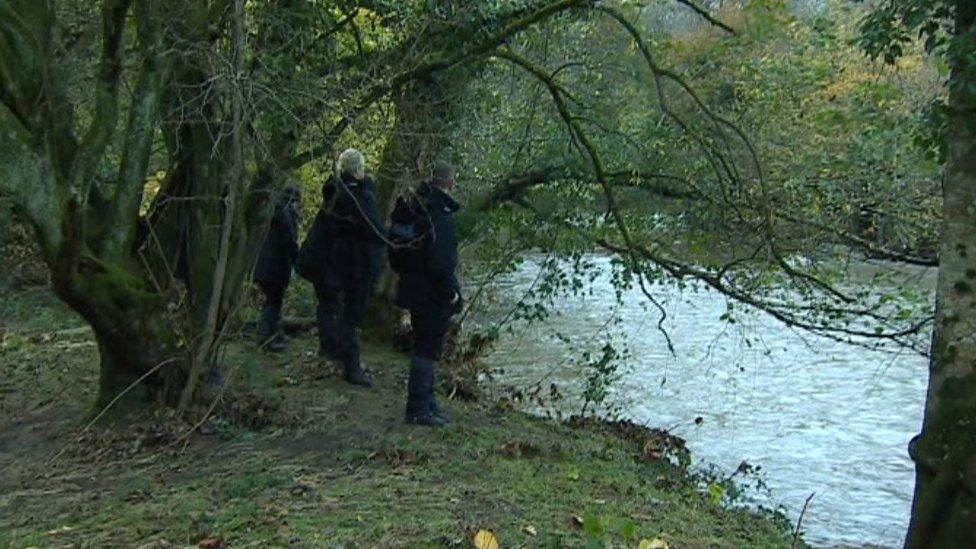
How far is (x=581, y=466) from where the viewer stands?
7.99 m

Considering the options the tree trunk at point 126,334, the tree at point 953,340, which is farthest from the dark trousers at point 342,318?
the tree at point 953,340

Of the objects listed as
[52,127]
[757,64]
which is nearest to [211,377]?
[52,127]

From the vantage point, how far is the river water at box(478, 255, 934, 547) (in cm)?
1144

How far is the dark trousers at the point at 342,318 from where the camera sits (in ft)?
30.5

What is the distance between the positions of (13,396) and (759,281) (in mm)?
6782

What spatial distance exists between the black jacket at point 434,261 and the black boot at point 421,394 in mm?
418

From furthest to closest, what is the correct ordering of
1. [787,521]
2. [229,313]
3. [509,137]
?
[509,137] < [787,521] < [229,313]

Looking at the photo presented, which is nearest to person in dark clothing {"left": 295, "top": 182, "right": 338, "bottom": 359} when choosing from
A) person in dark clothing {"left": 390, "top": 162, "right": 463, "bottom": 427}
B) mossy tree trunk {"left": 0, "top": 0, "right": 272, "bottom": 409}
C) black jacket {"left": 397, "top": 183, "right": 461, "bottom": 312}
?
mossy tree trunk {"left": 0, "top": 0, "right": 272, "bottom": 409}

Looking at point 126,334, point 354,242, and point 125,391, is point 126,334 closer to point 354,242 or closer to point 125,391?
point 125,391

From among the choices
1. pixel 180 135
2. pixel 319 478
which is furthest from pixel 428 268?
pixel 180 135

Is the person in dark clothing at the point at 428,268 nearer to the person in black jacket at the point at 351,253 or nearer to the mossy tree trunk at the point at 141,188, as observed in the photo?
the person in black jacket at the point at 351,253

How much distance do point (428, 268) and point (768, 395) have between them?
9.21 m

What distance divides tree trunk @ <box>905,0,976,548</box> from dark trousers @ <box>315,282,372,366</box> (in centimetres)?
497

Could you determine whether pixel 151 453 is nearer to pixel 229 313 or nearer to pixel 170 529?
pixel 229 313
